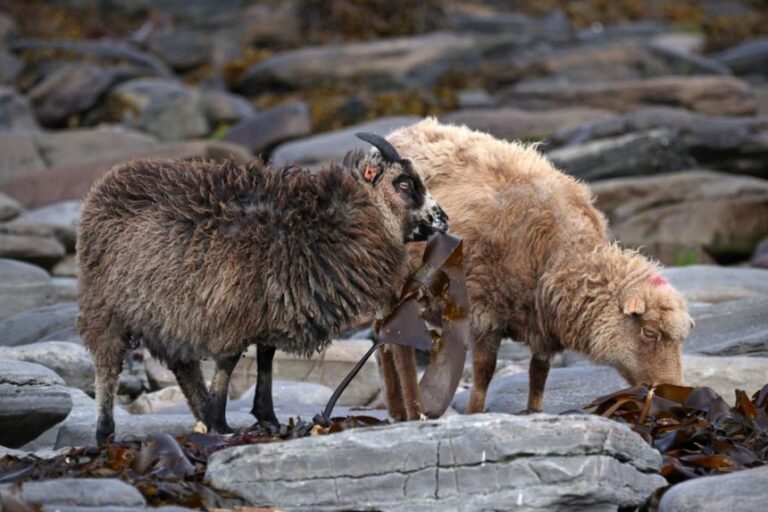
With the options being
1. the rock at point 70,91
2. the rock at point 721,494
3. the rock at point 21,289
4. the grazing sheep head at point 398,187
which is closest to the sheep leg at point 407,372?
the grazing sheep head at point 398,187

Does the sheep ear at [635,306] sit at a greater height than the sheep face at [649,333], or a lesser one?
greater

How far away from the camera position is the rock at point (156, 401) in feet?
39.2

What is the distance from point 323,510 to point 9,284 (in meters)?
8.64

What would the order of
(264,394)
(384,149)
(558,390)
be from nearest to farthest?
1. (264,394)
2. (384,149)
3. (558,390)

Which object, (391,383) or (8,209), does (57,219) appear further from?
(391,383)

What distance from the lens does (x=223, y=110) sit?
2745 centimetres

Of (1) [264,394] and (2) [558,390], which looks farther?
(2) [558,390]

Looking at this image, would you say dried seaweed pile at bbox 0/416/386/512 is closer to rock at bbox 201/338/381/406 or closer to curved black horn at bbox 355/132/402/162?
curved black horn at bbox 355/132/402/162

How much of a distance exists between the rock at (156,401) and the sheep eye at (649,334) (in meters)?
3.92

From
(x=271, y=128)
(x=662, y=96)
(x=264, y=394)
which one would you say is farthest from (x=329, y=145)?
(x=264, y=394)

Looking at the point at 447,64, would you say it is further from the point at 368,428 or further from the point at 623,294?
the point at 368,428

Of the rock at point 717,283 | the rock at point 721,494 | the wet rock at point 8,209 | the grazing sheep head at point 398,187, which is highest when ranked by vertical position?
the grazing sheep head at point 398,187

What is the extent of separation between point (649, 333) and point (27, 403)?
424 cm

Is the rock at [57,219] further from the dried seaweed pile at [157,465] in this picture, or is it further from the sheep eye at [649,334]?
the dried seaweed pile at [157,465]
